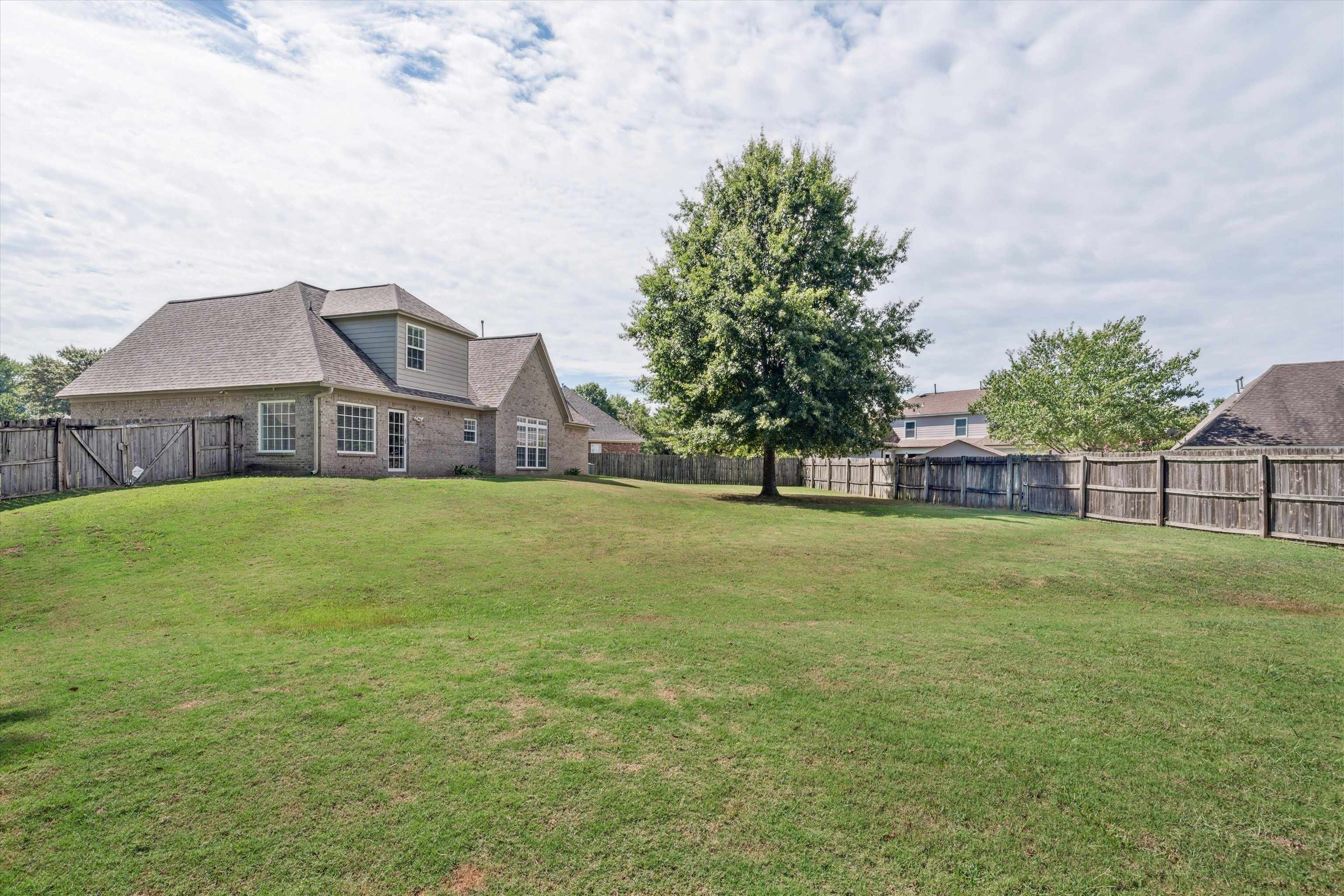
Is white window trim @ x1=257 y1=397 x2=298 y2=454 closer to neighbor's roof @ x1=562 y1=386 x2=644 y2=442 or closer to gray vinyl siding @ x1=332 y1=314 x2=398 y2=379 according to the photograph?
gray vinyl siding @ x1=332 y1=314 x2=398 y2=379

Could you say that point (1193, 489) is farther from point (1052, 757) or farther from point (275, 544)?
point (275, 544)

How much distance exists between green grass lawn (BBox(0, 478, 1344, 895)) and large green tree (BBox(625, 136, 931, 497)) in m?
13.8

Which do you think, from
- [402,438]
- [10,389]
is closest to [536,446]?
[402,438]

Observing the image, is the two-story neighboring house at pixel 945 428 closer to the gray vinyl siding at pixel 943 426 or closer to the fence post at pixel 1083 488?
the gray vinyl siding at pixel 943 426

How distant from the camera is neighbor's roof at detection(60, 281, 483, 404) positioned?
20703 mm

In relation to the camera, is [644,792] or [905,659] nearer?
[644,792]

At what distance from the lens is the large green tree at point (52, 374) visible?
68.2m

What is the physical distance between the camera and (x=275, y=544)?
36.8ft

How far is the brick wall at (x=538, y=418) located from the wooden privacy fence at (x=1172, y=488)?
56.1 ft

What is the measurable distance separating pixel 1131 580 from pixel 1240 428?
798 inches

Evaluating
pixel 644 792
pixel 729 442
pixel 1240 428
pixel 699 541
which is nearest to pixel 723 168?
pixel 729 442

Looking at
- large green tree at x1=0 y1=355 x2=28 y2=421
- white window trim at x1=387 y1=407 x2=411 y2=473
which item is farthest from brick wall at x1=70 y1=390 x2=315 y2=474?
large green tree at x1=0 y1=355 x2=28 y2=421

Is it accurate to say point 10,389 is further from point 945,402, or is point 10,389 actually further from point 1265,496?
point 1265,496

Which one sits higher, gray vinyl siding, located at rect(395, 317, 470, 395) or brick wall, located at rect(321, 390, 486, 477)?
gray vinyl siding, located at rect(395, 317, 470, 395)
